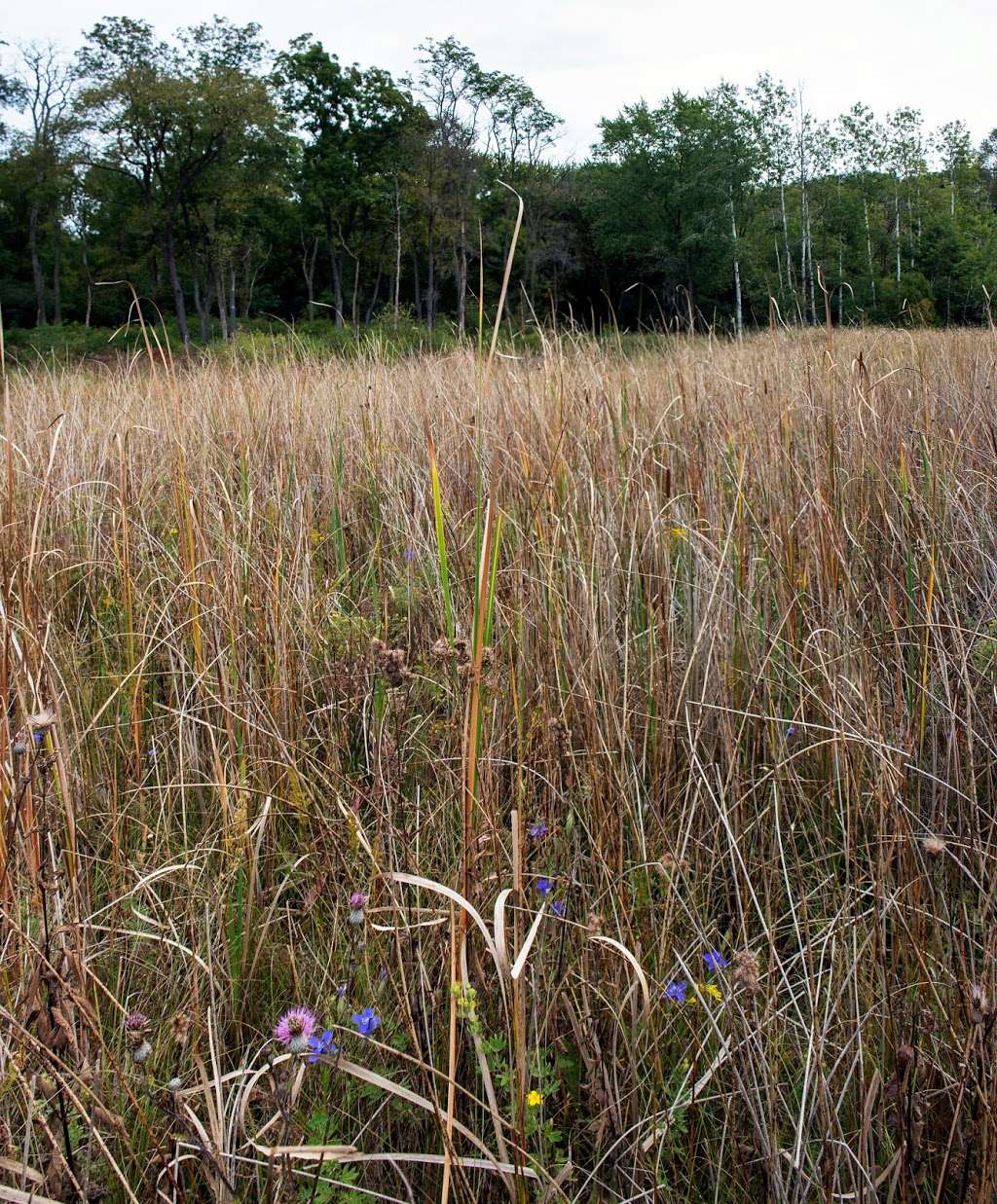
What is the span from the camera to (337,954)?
111 centimetres

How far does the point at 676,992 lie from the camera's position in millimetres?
964

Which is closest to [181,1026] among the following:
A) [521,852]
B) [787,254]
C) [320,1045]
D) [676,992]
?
[320,1045]

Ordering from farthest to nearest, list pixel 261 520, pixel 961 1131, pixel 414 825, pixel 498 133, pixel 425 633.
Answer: pixel 498 133 → pixel 261 520 → pixel 425 633 → pixel 414 825 → pixel 961 1131

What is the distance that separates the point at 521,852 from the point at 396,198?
2916cm

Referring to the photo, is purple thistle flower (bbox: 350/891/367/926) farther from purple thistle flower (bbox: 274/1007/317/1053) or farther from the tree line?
the tree line

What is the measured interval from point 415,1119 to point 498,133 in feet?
140

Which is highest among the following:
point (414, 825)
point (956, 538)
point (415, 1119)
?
point (956, 538)

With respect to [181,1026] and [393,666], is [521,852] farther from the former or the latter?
[181,1026]

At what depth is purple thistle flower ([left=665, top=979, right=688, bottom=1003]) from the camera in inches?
37.7

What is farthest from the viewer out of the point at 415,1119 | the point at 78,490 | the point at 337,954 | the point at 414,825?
the point at 78,490

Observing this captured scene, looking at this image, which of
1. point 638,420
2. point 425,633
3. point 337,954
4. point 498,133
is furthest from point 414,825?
point 498,133

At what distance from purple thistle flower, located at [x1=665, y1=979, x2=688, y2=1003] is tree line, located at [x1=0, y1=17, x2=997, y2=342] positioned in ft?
79.1

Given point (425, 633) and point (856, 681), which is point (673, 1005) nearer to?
point (856, 681)

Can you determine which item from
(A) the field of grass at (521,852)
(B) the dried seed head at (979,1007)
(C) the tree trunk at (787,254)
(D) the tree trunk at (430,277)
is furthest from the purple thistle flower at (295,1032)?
(D) the tree trunk at (430,277)
